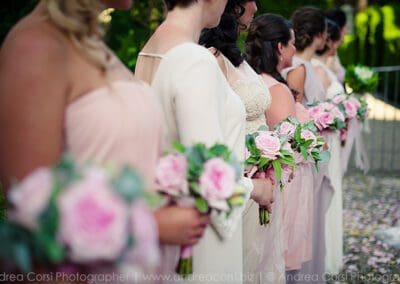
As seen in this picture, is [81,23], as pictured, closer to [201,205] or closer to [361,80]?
[201,205]

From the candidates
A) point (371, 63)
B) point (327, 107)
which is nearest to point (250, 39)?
point (327, 107)

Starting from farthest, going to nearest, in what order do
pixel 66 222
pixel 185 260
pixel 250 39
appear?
1. pixel 250 39
2. pixel 185 260
3. pixel 66 222

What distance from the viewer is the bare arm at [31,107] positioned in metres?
1.83

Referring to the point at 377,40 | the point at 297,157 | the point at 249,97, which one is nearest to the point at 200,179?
the point at 249,97

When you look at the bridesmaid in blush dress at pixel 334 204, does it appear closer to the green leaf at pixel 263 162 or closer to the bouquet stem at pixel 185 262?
the green leaf at pixel 263 162

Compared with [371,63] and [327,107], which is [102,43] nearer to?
[327,107]

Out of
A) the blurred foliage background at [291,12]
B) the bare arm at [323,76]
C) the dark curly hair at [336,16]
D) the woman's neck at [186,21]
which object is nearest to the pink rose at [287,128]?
the blurred foliage background at [291,12]

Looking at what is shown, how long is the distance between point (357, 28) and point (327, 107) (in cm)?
1656

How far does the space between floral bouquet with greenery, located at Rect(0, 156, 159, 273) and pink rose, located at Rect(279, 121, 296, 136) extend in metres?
2.29

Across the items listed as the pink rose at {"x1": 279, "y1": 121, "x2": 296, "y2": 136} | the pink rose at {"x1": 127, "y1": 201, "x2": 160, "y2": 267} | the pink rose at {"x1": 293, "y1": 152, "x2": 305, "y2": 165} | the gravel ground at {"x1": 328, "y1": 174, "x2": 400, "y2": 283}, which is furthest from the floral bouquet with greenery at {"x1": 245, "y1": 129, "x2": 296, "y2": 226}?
the gravel ground at {"x1": 328, "y1": 174, "x2": 400, "y2": 283}

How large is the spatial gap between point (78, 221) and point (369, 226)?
6.89m

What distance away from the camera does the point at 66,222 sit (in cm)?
157

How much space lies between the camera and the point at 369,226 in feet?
26.5

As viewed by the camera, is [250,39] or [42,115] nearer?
[42,115]
